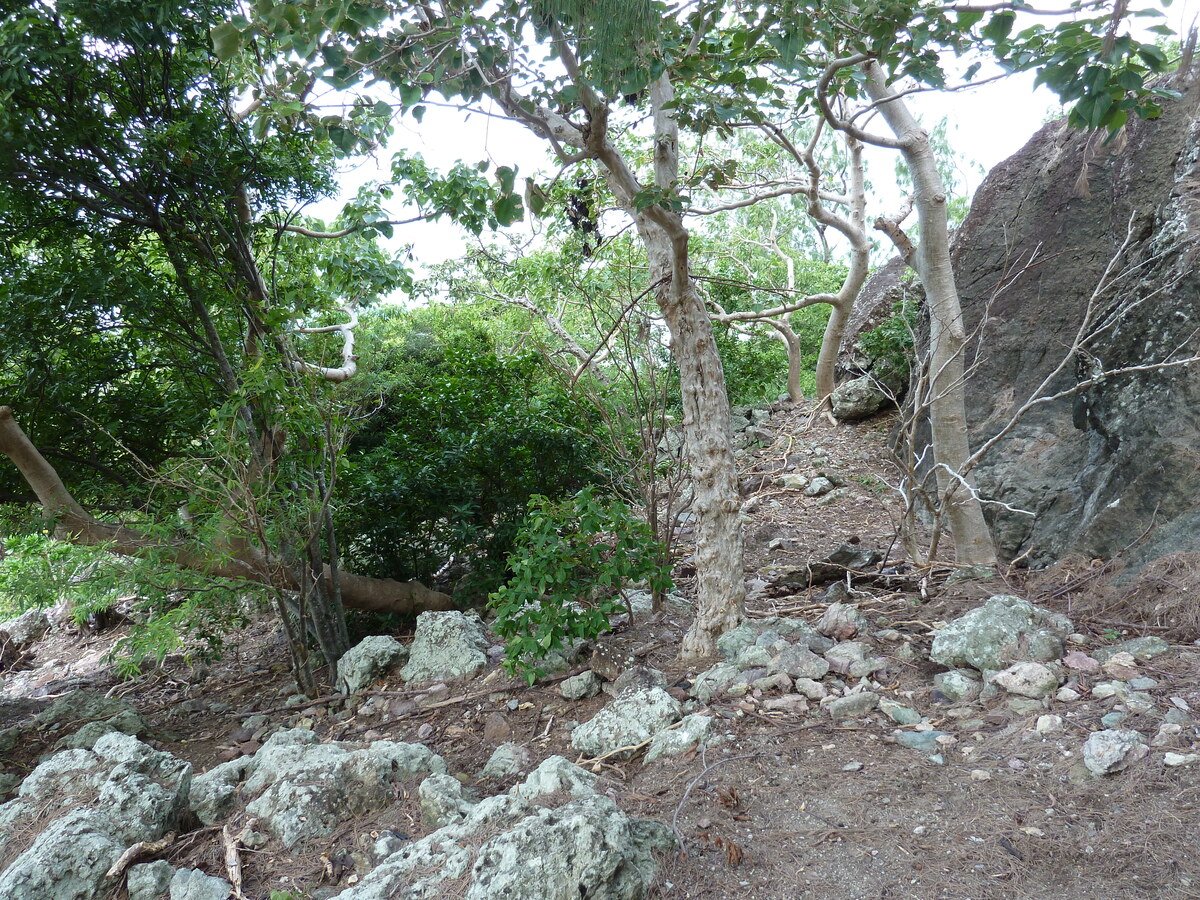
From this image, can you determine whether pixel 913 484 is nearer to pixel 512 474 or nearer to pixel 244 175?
pixel 512 474

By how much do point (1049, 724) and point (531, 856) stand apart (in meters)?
1.89

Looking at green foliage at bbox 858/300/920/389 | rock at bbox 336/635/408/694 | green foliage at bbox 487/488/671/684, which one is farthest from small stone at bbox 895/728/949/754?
green foliage at bbox 858/300/920/389

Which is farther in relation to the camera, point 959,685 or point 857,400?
point 857,400

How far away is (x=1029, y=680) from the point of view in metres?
3.04

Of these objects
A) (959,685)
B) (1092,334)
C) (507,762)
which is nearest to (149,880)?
(507,762)

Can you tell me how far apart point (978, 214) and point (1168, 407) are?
3.55 meters

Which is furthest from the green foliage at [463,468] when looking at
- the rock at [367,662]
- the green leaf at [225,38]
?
the green leaf at [225,38]

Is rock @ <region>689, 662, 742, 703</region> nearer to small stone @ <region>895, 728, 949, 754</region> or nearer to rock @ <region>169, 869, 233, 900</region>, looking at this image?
small stone @ <region>895, 728, 949, 754</region>

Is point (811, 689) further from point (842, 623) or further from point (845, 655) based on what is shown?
point (842, 623)

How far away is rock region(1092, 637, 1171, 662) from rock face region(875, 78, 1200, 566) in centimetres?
76

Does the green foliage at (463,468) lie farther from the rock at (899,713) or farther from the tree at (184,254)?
the rock at (899,713)

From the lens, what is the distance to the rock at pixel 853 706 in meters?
3.18

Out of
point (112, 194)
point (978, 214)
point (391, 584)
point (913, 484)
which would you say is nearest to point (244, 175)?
point (112, 194)

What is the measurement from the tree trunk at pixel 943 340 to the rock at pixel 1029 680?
63.9 inches
